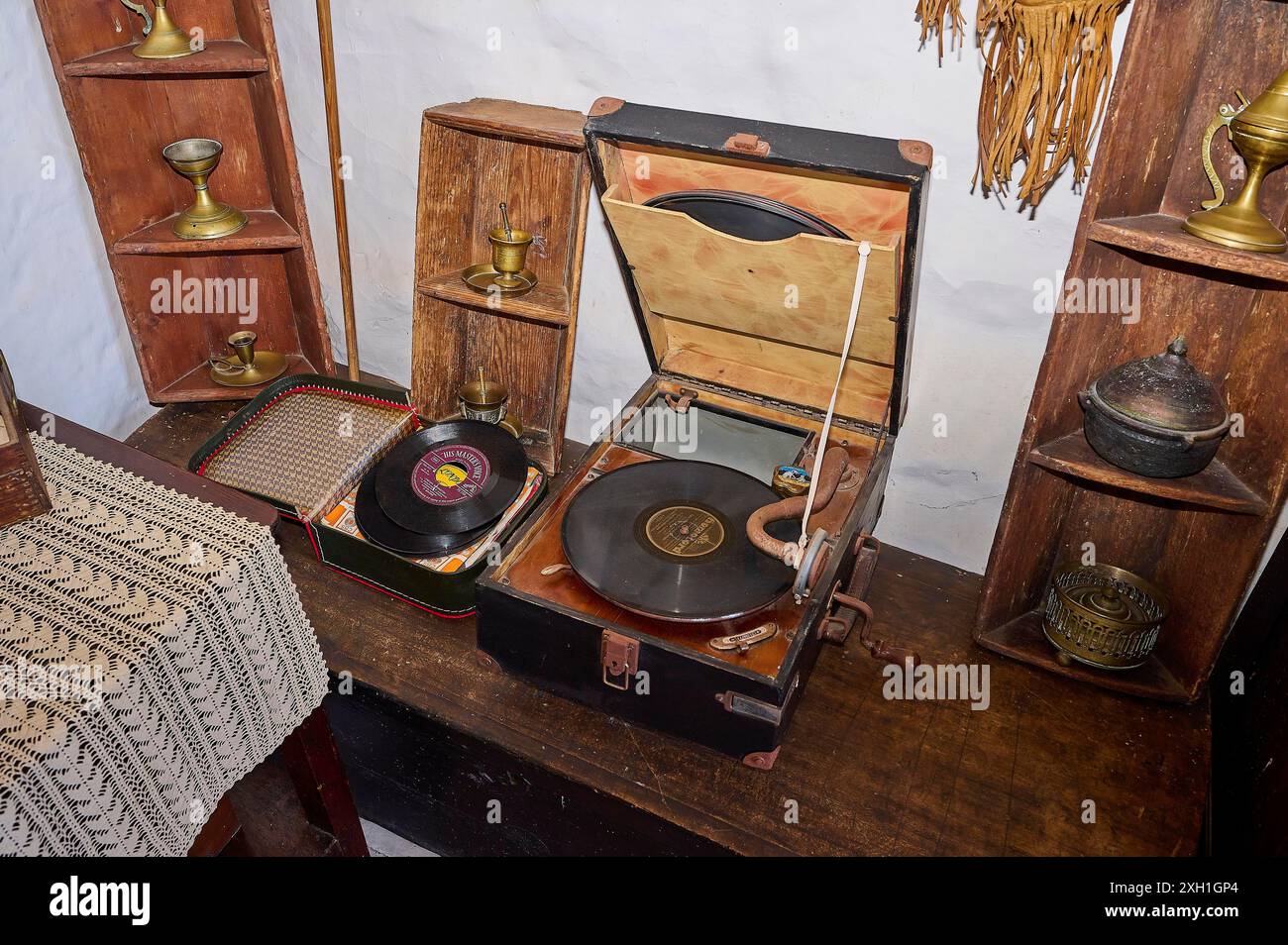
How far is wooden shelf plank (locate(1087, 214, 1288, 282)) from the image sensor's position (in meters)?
1.47

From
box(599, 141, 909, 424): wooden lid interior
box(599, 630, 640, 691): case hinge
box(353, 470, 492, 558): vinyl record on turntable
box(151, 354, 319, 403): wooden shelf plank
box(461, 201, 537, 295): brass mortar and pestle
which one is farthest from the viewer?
box(151, 354, 319, 403): wooden shelf plank

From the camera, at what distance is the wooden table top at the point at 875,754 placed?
1.74 meters

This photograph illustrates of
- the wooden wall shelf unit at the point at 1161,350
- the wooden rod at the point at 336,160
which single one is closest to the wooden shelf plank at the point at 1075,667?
the wooden wall shelf unit at the point at 1161,350

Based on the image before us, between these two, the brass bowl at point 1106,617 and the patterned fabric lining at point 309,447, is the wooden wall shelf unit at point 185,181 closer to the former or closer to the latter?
the patterned fabric lining at point 309,447

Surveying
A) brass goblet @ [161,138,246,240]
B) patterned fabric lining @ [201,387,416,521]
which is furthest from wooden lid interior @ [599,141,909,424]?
brass goblet @ [161,138,246,240]

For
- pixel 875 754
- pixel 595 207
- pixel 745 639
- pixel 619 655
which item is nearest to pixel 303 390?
pixel 595 207

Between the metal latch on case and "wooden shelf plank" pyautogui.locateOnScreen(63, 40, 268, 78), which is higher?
"wooden shelf plank" pyautogui.locateOnScreen(63, 40, 268, 78)

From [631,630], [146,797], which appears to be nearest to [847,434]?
[631,630]

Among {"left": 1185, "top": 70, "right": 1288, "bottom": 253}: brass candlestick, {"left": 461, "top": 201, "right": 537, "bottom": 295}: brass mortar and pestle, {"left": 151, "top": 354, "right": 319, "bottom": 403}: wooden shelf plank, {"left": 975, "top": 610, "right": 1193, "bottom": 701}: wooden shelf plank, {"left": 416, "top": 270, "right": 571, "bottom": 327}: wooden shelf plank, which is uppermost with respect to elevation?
{"left": 1185, "top": 70, "right": 1288, "bottom": 253}: brass candlestick

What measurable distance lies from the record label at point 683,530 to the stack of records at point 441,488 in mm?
376

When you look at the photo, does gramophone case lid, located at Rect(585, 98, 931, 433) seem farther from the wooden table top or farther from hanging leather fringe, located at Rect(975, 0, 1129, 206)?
the wooden table top

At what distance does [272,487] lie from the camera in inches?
89.0

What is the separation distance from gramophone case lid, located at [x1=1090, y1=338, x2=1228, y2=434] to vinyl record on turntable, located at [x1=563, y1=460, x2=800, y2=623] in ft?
2.29

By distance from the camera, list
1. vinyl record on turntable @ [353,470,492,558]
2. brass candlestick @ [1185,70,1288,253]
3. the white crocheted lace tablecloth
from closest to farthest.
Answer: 1. the white crocheted lace tablecloth
2. brass candlestick @ [1185,70,1288,253]
3. vinyl record on turntable @ [353,470,492,558]
